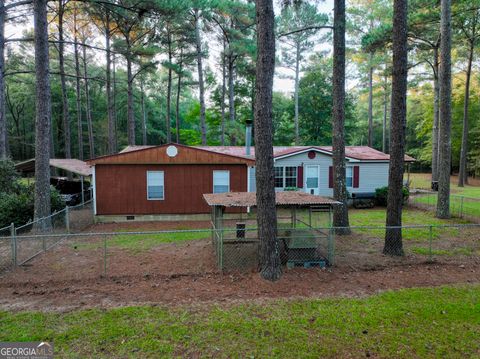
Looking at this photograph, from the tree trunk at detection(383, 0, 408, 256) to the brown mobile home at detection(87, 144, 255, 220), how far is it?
7.43 meters

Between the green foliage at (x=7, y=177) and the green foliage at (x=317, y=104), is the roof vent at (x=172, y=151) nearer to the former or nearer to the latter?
the green foliage at (x=7, y=177)

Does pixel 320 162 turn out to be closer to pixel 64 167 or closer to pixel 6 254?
pixel 64 167

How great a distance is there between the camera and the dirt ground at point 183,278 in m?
5.81

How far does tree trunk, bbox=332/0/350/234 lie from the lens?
993cm

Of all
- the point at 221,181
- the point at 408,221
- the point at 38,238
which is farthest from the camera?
the point at 221,181

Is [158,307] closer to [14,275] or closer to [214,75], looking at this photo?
[14,275]

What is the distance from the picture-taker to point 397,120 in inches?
313

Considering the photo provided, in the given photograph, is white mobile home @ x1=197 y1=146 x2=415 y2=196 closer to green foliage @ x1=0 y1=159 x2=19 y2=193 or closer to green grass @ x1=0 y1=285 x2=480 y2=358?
green foliage @ x1=0 y1=159 x2=19 y2=193

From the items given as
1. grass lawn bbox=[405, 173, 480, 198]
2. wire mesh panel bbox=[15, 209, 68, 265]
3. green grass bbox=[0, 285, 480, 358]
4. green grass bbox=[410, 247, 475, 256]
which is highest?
grass lawn bbox=[405, 173, 480, 198]

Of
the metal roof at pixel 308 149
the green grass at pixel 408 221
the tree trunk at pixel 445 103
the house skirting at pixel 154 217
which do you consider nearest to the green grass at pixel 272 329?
the green grass at pixel 408 221

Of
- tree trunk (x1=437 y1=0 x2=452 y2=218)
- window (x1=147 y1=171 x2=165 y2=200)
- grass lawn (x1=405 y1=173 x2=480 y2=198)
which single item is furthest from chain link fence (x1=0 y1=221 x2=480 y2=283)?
grass lawn (x1=405 y1=173 x2=480 y2=198)

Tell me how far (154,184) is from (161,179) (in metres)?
0.39

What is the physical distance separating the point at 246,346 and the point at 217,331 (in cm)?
55

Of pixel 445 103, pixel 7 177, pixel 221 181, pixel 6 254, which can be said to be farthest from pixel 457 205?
pixel 7 177
